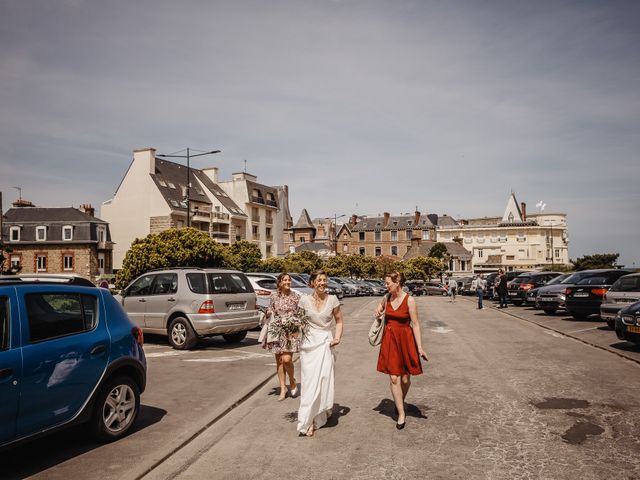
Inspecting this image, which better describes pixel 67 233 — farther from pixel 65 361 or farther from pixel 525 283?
pixel 65 361

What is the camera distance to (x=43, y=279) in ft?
17.7

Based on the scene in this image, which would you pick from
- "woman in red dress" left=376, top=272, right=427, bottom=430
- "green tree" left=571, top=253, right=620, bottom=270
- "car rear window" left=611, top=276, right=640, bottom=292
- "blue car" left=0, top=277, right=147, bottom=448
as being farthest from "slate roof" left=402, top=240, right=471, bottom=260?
"blue car" left=0, top=277, right=147, bottom=448

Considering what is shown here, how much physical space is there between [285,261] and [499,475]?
171ft

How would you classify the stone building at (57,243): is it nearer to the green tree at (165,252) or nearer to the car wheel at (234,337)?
the green tree at (165,252)

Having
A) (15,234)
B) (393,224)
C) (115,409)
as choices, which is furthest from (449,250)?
(115,409)

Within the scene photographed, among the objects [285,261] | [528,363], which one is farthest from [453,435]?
[285,261]

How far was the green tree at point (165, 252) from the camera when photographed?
3291 centimetres

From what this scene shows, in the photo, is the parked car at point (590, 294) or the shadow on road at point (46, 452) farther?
the parked car at point (590, 294)

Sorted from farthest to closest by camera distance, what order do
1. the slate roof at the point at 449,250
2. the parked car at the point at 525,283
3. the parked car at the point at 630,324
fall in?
1. the slate roof at the point at 449,250
2. the parked car at the point at 525,283
3. the parked car at the point at 630,324

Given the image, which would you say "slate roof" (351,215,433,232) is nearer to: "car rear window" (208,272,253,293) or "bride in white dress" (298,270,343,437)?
"car rear window" (208,272,253,293)

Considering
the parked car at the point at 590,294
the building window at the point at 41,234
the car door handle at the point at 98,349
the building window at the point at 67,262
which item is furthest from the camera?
the building window at the point at 41,234

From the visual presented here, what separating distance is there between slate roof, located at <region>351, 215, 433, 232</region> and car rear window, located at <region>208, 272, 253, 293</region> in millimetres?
92959

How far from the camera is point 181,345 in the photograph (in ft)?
40.5

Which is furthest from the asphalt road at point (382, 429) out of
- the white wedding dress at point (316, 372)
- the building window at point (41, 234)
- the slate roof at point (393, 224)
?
the slate roof at point (393, 224)
